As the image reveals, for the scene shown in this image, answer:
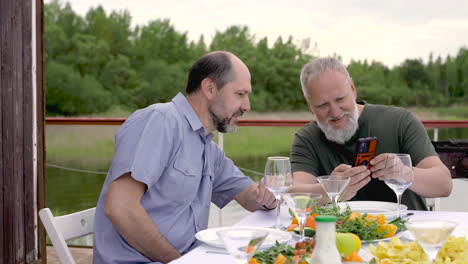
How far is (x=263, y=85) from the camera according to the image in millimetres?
24578

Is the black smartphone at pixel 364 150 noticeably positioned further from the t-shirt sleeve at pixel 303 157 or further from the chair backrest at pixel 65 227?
the chair backrest at pixel 65 227

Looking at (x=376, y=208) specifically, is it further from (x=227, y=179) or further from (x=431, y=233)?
(x=431, y=233)

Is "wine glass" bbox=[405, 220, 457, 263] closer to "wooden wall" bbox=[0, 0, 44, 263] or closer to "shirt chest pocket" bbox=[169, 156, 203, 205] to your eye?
"shirt chest pocket" bbox=[169, 156, 203, 205]

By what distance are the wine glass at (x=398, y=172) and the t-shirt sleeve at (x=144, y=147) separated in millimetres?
661

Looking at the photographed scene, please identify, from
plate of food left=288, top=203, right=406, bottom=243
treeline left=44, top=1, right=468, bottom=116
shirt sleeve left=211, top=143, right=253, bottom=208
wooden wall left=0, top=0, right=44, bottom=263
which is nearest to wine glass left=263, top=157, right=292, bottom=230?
plate of food left=288, top=203, right=406, bottom=243

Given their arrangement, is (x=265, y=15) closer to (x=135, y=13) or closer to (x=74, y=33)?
(x=135, y=13)

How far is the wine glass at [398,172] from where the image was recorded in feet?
5.15

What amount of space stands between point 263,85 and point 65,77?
8559 mm

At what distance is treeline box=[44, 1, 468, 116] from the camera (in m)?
22.8

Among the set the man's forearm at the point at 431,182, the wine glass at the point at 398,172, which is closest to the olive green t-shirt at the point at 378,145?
the man's forearm at the point at 431,182

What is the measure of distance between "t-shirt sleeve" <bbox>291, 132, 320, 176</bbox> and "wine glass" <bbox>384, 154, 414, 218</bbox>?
2.00ft

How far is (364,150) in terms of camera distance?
1.79 metres

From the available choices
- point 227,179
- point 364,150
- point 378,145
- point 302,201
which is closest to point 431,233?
point 302,201

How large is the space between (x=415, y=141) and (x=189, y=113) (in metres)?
0.91
